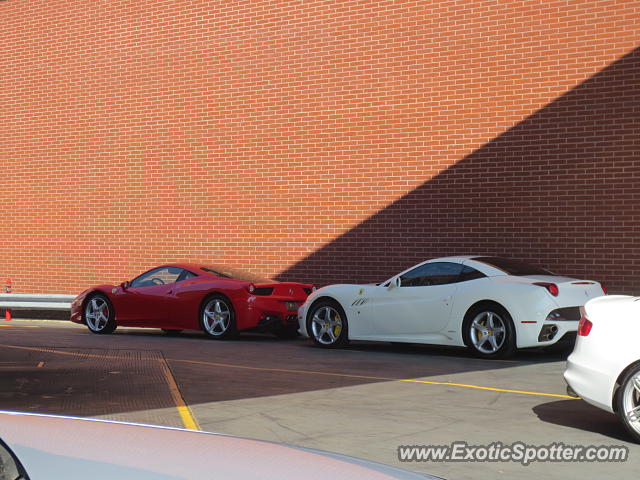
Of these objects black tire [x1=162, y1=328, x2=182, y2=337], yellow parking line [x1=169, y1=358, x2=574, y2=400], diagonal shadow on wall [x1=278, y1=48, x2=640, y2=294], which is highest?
diagonal shadow on wall [x1=278, y1=48, x2=640, y2=294]

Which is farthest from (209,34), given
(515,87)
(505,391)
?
(505,391)

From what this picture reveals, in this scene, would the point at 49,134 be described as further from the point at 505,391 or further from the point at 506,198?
the point at 505,391

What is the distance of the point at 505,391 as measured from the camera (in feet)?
31.0

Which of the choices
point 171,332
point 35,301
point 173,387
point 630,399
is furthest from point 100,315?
point 630,399

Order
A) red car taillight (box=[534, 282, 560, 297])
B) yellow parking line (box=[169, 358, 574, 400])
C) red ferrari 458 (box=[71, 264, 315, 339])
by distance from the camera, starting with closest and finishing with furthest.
→ yellow parking line (box=[169, 358, 574, 400]) → red car taillight (box=[534, 282, 560, 297]) → red ferrari 458 (box=[71, 264, 315, 339])

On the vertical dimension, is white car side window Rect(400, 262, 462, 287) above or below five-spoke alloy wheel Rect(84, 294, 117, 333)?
Answer: above

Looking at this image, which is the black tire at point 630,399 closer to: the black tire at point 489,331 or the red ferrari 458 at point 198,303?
the black tire at point 489,331

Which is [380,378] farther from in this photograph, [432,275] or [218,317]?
[218,317]

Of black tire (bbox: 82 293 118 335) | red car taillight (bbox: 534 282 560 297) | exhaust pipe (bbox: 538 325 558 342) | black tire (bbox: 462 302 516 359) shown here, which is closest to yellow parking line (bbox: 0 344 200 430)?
black tire (bbox: 82 293 118 335)

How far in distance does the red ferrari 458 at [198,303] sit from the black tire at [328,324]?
1.27 meters

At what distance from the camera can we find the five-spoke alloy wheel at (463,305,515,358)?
1244 cm

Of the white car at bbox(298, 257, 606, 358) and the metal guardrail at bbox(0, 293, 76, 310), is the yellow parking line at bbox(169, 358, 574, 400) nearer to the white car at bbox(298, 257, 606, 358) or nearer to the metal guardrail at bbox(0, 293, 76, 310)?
the white car at bbox(298, 257, 606, 358)

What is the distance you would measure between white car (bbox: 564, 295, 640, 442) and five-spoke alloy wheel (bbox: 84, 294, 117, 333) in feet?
38.2

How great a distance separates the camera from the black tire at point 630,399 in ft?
22.1
